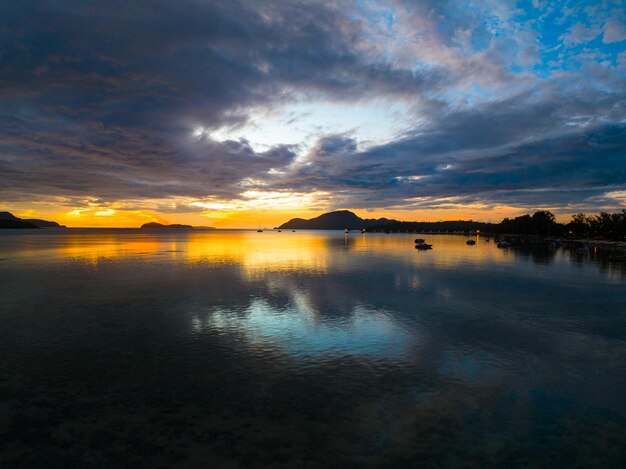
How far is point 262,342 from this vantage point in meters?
22.7

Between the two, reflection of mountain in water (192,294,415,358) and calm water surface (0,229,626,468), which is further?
reflection of mountain in water (192,294,415,358)

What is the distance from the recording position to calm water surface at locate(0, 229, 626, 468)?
11.7 m

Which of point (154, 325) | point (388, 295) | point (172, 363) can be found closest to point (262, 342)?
point (172, 363)

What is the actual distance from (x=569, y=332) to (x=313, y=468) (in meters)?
24.0

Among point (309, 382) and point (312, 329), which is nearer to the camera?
point (309, 382)

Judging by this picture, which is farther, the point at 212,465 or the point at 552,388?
the point at 552,388

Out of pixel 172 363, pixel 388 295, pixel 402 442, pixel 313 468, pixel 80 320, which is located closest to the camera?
pixel 313 468

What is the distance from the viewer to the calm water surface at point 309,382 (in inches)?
461

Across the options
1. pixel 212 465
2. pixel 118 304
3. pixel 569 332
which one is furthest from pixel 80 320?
pixel 569 332

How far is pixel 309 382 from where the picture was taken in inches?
662

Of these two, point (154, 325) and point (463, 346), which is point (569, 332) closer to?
point (463, 346)

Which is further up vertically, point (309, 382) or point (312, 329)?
point (312, 329)

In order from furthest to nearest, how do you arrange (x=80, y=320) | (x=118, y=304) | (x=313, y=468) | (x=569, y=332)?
(x=118, y=304) → (x=80, y=320) → (x=569, y=332) → (x=313, y=468)

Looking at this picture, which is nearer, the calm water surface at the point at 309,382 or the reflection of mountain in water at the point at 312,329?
the calm water surface at the point at 309,382
